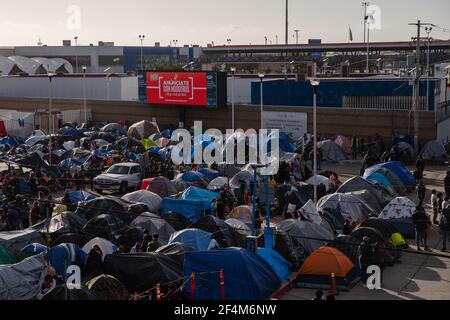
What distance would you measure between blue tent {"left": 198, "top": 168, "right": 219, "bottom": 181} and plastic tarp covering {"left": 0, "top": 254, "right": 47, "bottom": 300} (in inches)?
456

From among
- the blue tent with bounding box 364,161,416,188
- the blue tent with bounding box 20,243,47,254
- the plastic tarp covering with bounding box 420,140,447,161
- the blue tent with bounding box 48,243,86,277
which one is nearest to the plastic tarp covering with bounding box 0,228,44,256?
the blue tent with bounding box 20,243,47,254

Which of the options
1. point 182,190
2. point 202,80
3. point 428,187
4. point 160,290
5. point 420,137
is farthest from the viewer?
point 202,80

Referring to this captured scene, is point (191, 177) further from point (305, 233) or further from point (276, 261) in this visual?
point (276, 261)

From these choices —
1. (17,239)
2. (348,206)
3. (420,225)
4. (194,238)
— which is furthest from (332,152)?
(17,239)

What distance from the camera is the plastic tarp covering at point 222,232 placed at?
16.5m

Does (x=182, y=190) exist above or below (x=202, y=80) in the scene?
below

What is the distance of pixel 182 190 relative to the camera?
2328 centimetres

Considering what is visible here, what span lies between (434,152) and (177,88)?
16583 mm

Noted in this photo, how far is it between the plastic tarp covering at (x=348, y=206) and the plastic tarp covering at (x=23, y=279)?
8.54 m

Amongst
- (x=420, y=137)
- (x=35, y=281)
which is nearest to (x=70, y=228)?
(x=35, y=281)

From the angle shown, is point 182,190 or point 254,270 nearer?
point 254,270

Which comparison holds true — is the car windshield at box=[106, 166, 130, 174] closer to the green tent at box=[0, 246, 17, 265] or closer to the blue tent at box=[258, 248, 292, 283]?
the green tent at box=[0, 246, 17, 265]

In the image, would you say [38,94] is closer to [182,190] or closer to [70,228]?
[182,190]

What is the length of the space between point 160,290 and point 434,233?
8.99 m
